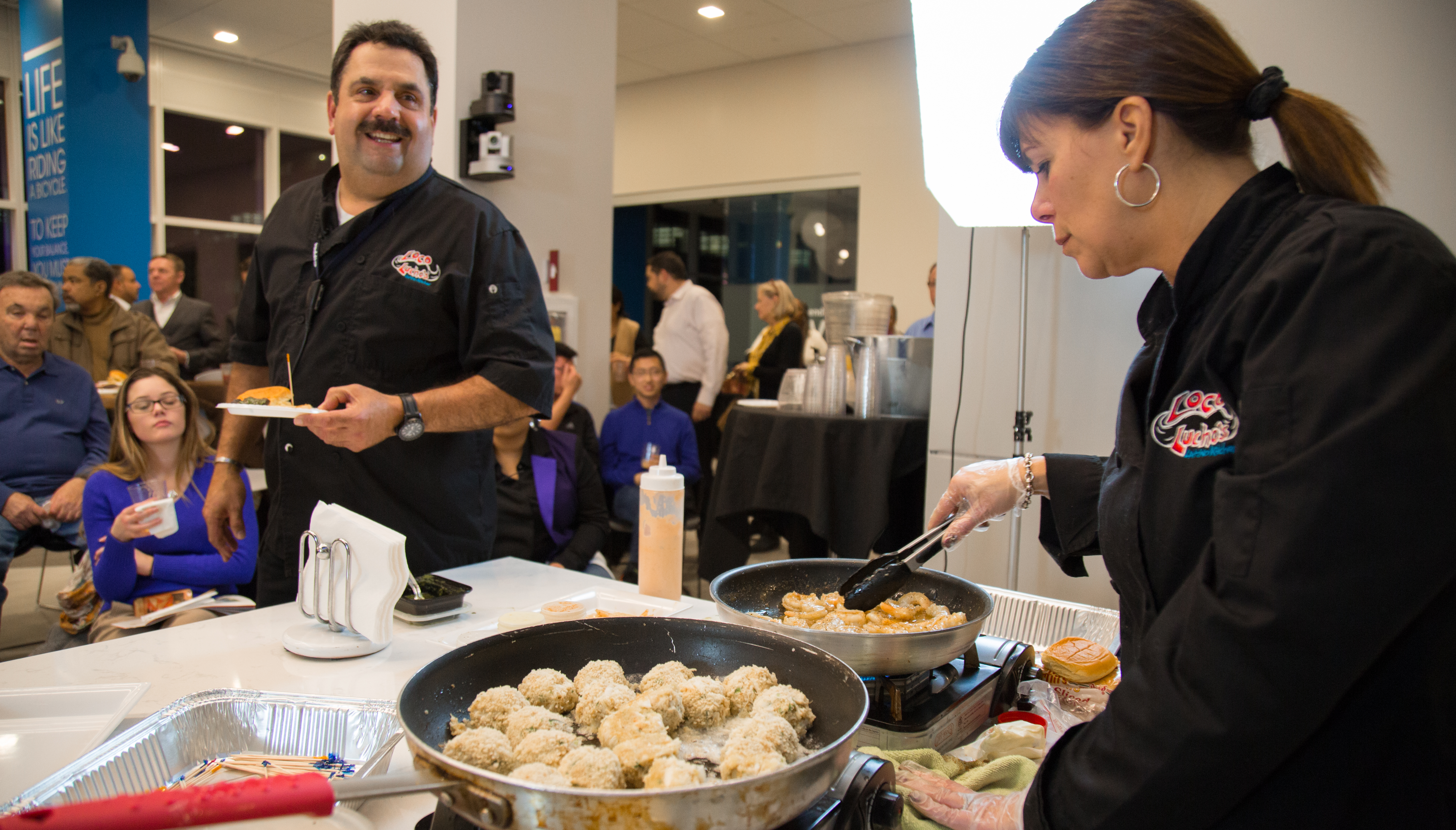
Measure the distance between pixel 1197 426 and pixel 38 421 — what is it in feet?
14.3

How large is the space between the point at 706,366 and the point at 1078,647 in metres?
4.62

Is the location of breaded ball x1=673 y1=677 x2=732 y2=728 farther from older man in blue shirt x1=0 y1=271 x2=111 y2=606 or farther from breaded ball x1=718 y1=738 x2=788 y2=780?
older man in blue shirt x1=0 y1=271 x2=111 y2=606

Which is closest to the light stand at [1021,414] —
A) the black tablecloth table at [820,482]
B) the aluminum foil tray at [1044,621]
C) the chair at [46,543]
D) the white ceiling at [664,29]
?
the black tablecloth table at [820,482]

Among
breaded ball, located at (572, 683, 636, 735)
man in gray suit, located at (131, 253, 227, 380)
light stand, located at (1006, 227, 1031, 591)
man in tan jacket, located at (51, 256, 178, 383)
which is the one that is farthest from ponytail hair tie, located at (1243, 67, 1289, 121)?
man in gray suit, located at (131, 253, 227, 380)

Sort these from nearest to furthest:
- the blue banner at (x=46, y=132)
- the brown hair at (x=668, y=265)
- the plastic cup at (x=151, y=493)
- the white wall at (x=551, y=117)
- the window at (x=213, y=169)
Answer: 1. the plastic cup at (x=151, y=493)
2. the white wall at (x=551, y=117)
3. the brown hair at (x=668, y=265)
4. the blue banner at (x=46, y=132)
5. the window at (x=213, y=169)

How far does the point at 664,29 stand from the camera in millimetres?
6742

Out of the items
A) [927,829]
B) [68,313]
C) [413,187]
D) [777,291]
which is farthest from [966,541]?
[68,313]

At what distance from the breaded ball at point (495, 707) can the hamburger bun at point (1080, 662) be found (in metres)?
0.69

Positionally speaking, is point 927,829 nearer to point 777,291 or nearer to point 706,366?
point 706,366

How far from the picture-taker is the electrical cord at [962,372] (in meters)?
3.12

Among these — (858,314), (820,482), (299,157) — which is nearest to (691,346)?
(858,314)

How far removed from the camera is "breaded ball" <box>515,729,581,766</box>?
702 millimetres

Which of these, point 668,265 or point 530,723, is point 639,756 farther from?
point 668,265

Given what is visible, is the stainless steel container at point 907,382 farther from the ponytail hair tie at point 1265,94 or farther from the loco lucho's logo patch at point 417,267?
the ponytail hair tie at point 1265,94
